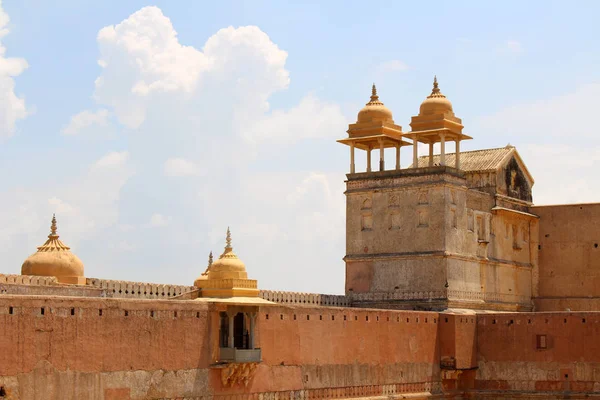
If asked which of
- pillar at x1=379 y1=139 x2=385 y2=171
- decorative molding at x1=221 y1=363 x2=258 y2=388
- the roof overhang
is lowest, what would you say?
decorative molding at x1=221 y1=363 x2=258 y2=388

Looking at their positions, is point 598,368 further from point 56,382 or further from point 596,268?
point 56,382

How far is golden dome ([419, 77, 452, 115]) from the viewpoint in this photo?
44.6 metres

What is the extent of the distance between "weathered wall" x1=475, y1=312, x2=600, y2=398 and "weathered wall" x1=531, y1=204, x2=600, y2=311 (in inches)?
271

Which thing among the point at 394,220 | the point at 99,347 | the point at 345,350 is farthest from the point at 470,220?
the point at 99,347

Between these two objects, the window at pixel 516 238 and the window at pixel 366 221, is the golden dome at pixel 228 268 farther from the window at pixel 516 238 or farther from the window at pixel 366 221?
the window at pixel 516 238

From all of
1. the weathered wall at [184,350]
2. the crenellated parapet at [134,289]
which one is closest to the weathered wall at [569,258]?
the weathered wall at [184,350]

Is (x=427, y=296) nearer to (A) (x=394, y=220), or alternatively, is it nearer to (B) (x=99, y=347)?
(A) (x=394, y=220)

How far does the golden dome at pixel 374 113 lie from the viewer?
45406 mm

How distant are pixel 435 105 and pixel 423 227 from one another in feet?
16.5

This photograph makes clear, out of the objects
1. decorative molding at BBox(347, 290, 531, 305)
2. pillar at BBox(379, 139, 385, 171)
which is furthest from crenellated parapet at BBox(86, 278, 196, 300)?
pillar at BBox(379, 139, 385, 171)

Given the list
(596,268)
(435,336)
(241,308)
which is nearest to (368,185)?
(435,336)

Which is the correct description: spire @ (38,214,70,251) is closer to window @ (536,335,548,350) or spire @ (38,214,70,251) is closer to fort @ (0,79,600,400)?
fort @ (0,79,600,400)

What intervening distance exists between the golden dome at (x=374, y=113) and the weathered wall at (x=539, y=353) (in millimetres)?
9003

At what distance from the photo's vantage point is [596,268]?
47188mm
